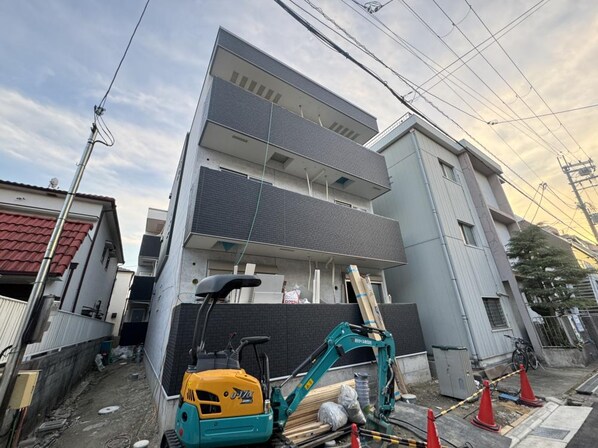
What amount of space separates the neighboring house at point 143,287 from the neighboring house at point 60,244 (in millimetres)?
1634

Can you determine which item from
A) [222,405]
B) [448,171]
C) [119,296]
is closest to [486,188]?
[448,171]

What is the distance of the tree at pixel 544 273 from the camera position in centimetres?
1013

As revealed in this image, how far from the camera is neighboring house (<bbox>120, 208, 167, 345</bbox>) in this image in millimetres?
12695

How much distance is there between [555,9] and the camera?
554cm

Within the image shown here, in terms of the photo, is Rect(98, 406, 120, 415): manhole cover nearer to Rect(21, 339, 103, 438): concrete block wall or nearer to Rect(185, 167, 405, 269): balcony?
Rect(21, 339, 103, 438): concrete block wall

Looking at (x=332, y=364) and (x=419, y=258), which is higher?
(x=419, y=258)

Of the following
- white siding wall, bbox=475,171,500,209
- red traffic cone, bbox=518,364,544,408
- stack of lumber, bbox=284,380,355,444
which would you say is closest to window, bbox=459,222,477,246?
white siding wall, bbox=475,171,500,209

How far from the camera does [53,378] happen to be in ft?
16.5

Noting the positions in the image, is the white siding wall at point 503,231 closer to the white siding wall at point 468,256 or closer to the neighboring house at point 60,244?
the white siding wall at point 468,256

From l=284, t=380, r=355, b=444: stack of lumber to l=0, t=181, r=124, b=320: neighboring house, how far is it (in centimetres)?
526

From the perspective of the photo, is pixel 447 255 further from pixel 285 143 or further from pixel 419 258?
pixel 285 143

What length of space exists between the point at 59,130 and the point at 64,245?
2.52 m

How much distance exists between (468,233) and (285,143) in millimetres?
9497

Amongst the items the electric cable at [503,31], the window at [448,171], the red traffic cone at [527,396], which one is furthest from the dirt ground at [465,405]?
the window at [448,171]
